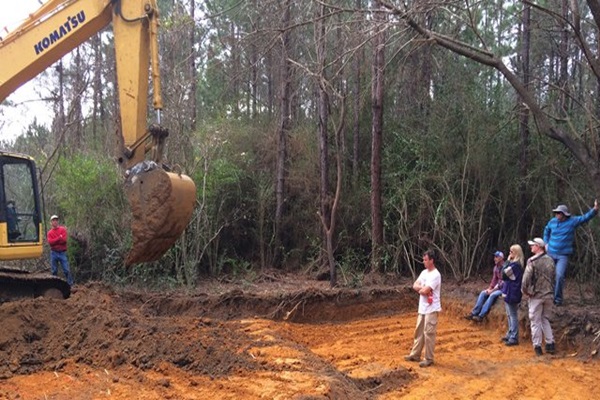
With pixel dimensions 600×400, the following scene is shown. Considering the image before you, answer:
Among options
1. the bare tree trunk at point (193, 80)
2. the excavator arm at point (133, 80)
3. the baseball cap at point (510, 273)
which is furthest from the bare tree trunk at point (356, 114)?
the excavator arm at point (133, 80)

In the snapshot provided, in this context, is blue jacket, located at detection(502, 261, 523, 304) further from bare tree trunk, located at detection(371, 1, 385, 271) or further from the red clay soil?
bare tree trunk, located at detection(371, 1, 385, 271)

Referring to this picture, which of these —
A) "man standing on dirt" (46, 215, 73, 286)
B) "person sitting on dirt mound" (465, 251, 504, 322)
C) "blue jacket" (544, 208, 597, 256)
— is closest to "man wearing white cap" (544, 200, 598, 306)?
"blue jacket" (544, 208, 597, 256)

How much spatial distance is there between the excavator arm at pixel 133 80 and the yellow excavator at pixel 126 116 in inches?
0.4

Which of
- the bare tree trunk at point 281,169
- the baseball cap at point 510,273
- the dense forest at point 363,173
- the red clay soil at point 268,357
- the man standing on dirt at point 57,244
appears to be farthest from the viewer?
the bare tree trunk at point 281,169

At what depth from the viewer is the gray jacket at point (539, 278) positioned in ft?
28.6

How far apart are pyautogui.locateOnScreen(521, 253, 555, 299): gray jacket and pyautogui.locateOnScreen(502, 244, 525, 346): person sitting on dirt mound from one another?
0.57 meters

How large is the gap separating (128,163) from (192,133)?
960cm

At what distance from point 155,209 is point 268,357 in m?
2.56

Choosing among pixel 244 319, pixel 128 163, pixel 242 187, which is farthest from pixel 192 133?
pixel 128 163

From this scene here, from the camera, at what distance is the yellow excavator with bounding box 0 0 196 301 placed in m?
6.93

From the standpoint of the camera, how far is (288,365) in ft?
24.5

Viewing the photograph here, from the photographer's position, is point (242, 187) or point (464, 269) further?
point (242, 187)

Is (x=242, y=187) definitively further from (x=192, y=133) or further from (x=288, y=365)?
(x=288, y=365)

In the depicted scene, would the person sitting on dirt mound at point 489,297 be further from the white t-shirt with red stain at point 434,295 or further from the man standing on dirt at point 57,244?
the man standing on dirt at point 57,244
